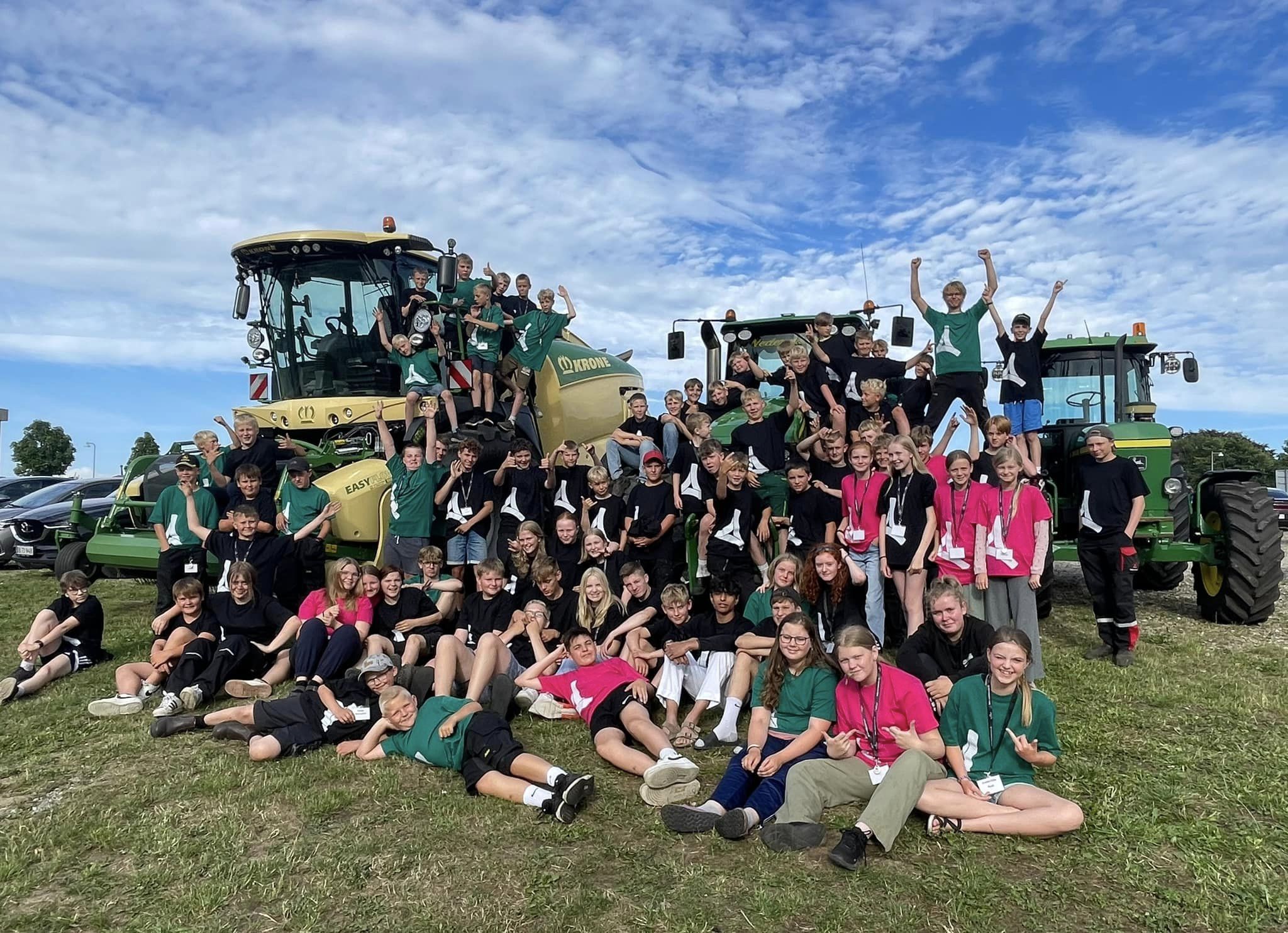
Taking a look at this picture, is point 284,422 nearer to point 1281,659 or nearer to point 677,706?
point 677,706

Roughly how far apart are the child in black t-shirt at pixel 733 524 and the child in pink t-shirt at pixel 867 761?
90.3 inches

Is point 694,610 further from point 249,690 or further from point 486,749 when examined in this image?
point 249,690

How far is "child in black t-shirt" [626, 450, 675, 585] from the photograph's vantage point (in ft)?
23.1

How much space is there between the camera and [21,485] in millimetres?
19156

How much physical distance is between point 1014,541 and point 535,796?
3.81m

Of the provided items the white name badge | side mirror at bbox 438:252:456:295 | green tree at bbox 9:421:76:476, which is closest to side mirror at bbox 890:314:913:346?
side mirror at bbox 438:252:456:295

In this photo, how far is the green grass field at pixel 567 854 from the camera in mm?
3297

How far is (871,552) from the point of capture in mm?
6266

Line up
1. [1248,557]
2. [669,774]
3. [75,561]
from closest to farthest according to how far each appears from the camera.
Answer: [669,774], [1248,557], [75,561]

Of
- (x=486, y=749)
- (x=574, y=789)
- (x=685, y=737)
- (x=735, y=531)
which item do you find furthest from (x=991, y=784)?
(x=735, y=531)

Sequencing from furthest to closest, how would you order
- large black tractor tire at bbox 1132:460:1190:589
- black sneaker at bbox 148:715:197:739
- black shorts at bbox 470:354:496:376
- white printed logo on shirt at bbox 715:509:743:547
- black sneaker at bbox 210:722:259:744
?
black shorts at bbox 470:354:496:376 < large black tractor tire at bbox 1132:460:1190:589 < white printed logo on shirt at bbox 715:509:743:547 < black sneaker at bbox 148:715:197:739 < black sneaker at bbox 210:722:259:744

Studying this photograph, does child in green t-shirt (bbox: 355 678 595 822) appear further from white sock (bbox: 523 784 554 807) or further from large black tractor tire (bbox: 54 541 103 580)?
large black tractor tire (bbox: 54 541 103 580)

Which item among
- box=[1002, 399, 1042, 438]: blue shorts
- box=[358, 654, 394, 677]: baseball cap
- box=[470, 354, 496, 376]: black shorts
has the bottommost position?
box=[358, 654, 394, 677]: baseball cap

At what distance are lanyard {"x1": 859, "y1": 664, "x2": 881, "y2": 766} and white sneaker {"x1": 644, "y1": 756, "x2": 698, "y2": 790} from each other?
890 millimetres
